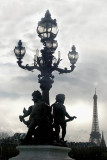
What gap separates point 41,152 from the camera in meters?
15.6

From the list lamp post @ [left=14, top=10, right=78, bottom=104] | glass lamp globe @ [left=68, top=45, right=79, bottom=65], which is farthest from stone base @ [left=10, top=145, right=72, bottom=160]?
glass lamp globe @ [left=68, top=45, right=79, bottom=65]

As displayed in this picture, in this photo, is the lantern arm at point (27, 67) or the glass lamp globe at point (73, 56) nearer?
the lantern arm at point (27, 67)

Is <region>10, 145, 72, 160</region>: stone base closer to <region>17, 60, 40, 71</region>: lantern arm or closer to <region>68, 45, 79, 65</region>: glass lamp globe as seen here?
<region>17, 60, 40, 71</region>: lantern arm

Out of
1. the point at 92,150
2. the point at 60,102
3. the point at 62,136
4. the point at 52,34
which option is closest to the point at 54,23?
the point at 52,34

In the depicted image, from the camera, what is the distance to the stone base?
1548 cm

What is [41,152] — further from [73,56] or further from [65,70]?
[73,56]

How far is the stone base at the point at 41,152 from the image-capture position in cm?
1548

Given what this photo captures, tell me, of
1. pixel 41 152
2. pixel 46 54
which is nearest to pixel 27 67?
pixel 46 54

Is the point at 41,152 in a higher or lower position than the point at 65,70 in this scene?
lower

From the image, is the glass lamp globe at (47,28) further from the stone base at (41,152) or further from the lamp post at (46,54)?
the stone base at (41,152)

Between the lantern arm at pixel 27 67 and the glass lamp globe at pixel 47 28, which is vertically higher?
the glass lamp globe at pixel 47 28

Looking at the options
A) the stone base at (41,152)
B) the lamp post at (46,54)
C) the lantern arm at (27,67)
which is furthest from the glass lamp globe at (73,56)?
the stone base at (41,152)

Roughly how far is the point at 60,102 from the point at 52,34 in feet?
10.9

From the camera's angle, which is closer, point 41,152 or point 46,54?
point 41,152
